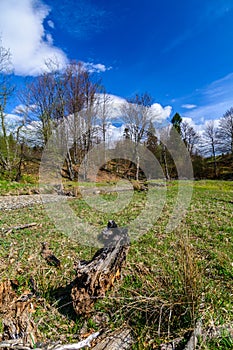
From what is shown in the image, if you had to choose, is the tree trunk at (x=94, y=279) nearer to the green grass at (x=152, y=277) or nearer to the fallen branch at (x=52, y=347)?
the green grass at (x=152, y=277)

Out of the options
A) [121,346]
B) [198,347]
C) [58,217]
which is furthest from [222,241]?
[58,217]

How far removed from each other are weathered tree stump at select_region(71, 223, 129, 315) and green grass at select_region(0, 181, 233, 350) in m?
0.14

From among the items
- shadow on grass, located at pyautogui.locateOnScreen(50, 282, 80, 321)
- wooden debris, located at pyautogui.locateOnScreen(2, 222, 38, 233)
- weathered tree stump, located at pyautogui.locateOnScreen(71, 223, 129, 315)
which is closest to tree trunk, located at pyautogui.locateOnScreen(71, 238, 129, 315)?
weathered tree stump, located at pyautogui.locateOnScreen(71, 223, 129, 315)

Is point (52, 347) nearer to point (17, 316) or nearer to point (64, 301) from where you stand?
point (17, 316)

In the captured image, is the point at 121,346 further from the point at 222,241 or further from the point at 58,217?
the point at 58,217

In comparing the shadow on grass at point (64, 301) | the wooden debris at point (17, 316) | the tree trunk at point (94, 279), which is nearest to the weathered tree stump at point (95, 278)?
the tree trunk at point (94, 279)

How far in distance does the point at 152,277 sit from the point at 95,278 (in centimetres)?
62

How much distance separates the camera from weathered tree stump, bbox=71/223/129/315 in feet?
7.52

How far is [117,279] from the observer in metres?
2.86

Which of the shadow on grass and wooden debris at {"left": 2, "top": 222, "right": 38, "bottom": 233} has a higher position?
wooden debris at {"left": 2, "top": 222, "right": 38, "bottom": 233}

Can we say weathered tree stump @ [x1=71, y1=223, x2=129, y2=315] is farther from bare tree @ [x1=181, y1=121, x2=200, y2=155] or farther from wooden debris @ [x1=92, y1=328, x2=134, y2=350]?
bare tree @ [x1=181, y1=121, x2=200, y2=155]

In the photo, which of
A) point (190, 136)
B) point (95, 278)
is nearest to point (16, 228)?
point (95, 278)

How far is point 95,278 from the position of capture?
7.74 feet

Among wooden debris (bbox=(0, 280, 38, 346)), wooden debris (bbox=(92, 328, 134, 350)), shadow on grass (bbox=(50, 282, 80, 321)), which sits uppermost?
wooden debris (bbox=(0, 280, 38, 346))
